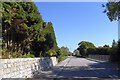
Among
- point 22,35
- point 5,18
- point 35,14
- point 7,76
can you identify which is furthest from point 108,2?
point 7,76

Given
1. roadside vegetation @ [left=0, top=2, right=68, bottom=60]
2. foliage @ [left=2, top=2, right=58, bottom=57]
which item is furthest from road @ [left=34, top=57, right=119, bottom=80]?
foliage @ [left=2, top=2, right=58, bottom=57]

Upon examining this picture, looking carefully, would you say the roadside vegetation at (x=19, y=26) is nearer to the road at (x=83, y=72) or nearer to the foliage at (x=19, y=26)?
the foliage at (x=19, y=26)

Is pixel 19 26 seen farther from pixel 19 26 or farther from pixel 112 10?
pixel 112 10

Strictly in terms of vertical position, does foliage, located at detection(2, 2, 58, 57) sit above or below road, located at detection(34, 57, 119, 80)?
above

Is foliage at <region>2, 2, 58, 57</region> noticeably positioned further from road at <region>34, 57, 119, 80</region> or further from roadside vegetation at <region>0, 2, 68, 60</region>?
road at <region>34, 57, 119, 80</region>

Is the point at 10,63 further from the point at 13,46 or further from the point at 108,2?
the point at 108,2

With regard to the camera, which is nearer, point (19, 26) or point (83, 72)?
point (83, 72)

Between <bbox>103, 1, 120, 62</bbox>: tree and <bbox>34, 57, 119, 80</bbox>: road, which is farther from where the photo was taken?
<bbox>103, 1, 120, 62</bbox>: tree

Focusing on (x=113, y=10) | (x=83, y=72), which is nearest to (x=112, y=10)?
(x=113, y=10)

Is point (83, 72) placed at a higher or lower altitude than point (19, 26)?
lower

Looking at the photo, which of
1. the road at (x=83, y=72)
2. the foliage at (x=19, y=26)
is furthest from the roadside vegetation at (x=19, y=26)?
the road at (x=83, y=72)

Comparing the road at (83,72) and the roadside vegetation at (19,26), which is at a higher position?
the roadside vegetation at (19,26)

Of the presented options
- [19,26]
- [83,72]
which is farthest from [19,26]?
[83,72]

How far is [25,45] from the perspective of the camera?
33.6 meters
